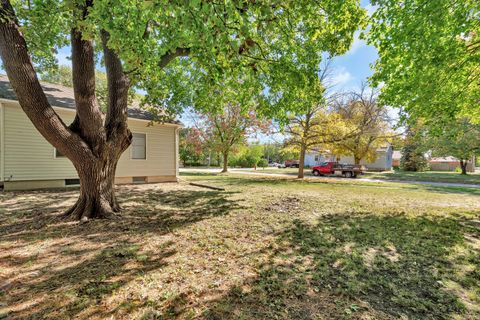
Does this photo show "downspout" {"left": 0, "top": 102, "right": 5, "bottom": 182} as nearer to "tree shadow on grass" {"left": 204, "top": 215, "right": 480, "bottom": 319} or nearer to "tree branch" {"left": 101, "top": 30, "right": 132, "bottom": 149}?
"tree branch" {"left": 101, "top": 30, "right": 132, "bottom": 149}

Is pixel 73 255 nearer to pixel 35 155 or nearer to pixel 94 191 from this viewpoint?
pixel 94 191

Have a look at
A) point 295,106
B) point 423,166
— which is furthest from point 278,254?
point 423,166

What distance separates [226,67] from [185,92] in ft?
10.5

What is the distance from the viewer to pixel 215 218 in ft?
17.6

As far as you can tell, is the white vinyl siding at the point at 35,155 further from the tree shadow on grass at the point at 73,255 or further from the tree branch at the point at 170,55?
the tree branch at the point at 170,55

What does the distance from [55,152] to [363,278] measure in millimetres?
11776

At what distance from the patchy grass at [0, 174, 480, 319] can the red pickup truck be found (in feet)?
52.1

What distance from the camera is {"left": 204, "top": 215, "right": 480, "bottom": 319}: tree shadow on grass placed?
2215 millimetres

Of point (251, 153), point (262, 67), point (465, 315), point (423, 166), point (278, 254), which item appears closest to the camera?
point (465, 315)

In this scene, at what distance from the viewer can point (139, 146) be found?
455 inches

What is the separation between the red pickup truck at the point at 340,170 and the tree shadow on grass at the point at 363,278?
55.4 ft

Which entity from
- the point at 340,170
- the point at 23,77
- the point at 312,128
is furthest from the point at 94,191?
the point at 340,170

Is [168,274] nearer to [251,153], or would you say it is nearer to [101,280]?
[101,280]

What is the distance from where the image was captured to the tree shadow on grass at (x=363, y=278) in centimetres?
221
